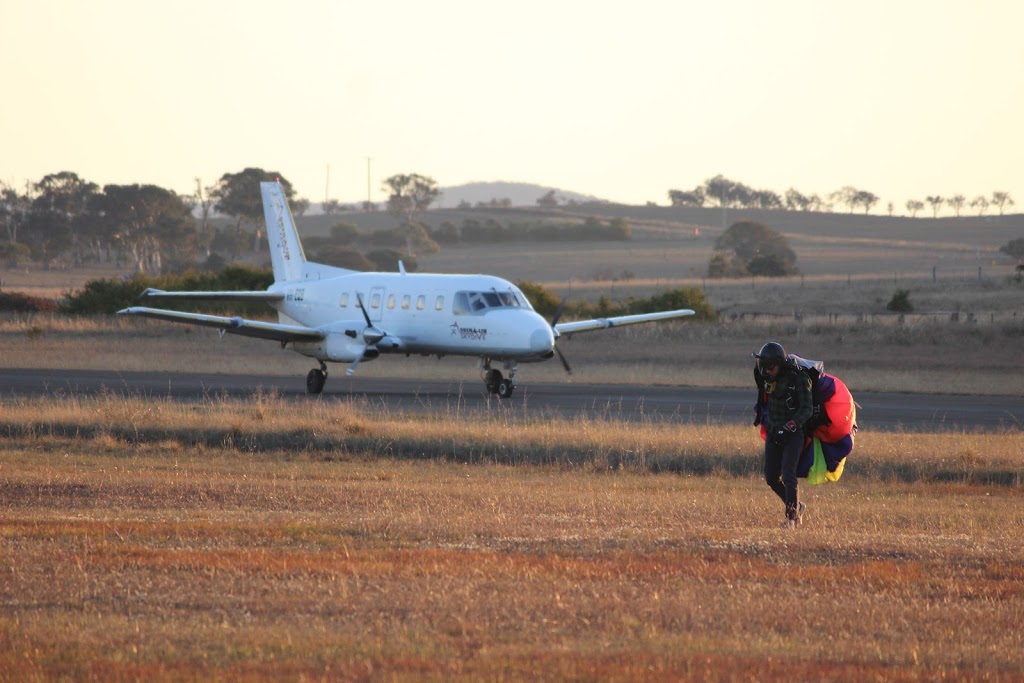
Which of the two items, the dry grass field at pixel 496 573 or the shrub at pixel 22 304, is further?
the shrub at pixel 22 304

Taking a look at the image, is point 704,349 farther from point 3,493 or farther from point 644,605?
point 644,605

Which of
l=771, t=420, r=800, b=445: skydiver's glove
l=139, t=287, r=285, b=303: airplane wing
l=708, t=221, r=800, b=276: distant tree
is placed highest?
l=708, t=221, r=800, b=276: distant tree

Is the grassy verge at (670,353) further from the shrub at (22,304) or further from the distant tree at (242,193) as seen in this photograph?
the distant tree at (242,193)

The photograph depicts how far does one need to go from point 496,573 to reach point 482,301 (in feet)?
73.5

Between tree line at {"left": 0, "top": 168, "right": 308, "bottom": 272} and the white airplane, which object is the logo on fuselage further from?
tree line at {"left": 0, "top": 168, "right": 308, "bottom": 272}

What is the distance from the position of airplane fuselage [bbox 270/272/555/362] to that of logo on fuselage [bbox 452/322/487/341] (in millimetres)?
22

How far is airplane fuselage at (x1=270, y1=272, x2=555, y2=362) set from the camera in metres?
31.3

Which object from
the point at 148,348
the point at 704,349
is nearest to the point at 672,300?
the point at 704,349

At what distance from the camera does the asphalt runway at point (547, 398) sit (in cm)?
2752

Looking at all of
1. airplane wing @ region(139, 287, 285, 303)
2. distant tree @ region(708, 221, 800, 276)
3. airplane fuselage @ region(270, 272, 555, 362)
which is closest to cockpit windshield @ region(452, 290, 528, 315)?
airplane fuselage @ region(270, 272, 555, 362)

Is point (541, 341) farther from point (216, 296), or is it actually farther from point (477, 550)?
point (477, 550)

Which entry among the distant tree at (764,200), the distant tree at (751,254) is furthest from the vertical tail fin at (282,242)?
the distant tree at (764,200)

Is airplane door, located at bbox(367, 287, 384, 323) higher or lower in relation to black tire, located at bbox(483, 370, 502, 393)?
higher

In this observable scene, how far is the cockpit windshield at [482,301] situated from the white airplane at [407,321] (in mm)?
23
